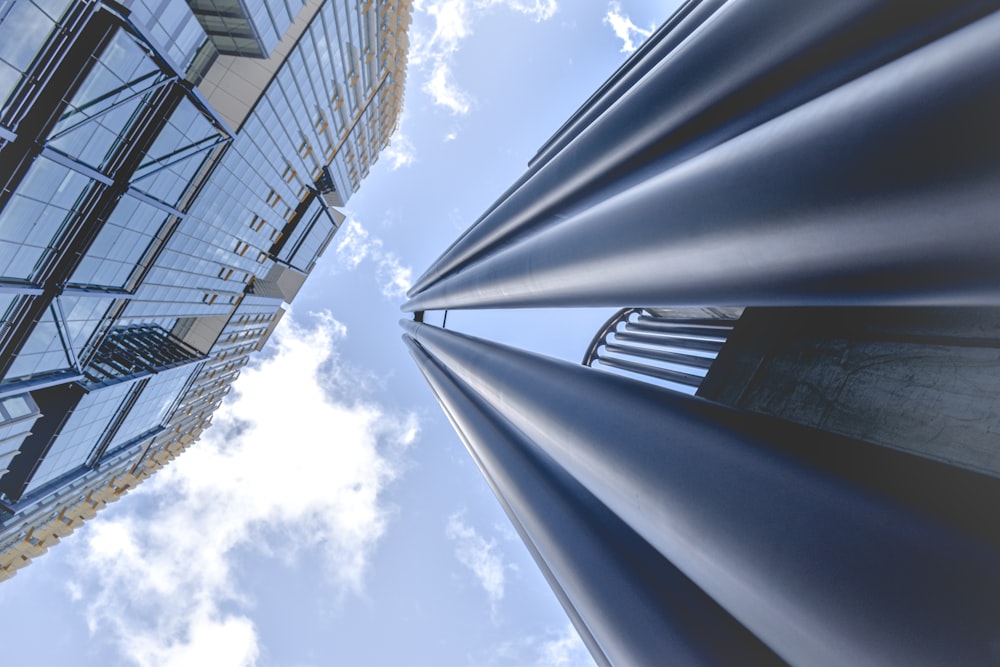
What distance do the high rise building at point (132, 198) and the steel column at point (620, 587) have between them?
21155 mm

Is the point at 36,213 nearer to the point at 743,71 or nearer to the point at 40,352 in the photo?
the point at 40,352

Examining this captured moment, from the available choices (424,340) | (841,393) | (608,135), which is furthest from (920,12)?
(424,340)

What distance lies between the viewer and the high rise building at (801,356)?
7.14 feet

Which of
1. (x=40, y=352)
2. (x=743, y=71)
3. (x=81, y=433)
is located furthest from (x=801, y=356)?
(x=81, y=433)

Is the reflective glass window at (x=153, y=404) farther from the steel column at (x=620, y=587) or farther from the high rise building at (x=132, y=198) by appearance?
the steel column at (x=620, y=587)

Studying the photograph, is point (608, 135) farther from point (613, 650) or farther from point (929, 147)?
point (613, 650)

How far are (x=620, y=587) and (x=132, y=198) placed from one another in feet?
94.5

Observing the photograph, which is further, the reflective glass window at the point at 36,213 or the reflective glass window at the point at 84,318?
the reflective glass window at the point at 84,318

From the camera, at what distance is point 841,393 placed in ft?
16.1

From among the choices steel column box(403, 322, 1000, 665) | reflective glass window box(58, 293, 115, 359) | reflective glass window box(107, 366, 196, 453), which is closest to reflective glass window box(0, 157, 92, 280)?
reflective glass window box(58, 293, 115, 359)

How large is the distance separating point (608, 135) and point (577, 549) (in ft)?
19.7

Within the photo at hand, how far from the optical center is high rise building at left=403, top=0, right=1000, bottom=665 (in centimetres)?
218

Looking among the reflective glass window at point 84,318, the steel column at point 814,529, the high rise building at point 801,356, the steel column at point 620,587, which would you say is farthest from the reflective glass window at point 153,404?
the steel column at point 814,529

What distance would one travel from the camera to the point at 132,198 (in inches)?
936
